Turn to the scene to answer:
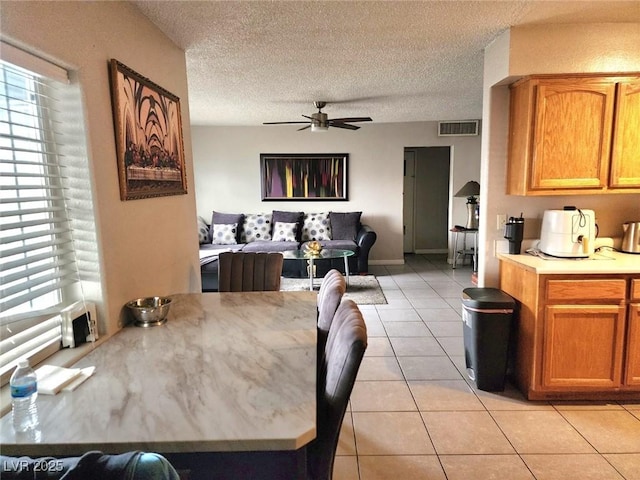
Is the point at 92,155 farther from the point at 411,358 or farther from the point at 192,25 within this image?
the point at 411,358

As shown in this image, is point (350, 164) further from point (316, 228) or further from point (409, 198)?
point (409, 198)

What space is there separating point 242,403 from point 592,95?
272 cm

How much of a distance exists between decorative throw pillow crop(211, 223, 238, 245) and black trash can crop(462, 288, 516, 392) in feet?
13.6

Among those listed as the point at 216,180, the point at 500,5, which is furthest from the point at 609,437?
the point at 216,180

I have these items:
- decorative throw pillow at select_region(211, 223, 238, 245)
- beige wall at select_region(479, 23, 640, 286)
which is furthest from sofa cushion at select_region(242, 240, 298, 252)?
beige wall at select_region(479, 23, 640, 286)

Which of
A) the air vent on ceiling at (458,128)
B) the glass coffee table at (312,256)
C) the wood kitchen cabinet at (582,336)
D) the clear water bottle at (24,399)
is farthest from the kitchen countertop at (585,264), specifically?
the air vent on ceiling at (458,128)

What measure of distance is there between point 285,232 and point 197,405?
16.6 feet

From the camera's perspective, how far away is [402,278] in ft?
18.9

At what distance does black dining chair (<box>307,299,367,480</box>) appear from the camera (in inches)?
Result: 47.9

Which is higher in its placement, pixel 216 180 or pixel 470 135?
pixel 470 135

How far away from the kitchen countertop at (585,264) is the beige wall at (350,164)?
396 cm

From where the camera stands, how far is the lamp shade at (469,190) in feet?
19.7

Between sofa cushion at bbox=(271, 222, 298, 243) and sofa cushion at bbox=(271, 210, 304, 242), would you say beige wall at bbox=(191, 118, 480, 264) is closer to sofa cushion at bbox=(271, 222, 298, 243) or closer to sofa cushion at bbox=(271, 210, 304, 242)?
sofa cushion at bbox=(271, 210, 304, 242)

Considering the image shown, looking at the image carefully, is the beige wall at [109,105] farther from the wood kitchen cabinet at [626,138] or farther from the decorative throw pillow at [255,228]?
the decorative throw pillow at [255,228]
